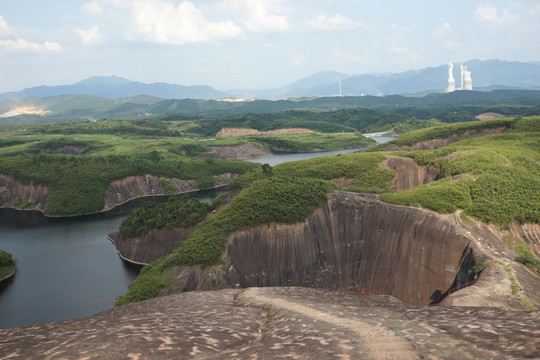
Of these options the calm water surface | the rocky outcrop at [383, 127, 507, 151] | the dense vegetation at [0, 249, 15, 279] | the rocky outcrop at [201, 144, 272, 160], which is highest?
the rocky outcrop at [383, 127, 507, 151]

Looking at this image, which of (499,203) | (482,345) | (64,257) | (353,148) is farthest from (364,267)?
(353,148)

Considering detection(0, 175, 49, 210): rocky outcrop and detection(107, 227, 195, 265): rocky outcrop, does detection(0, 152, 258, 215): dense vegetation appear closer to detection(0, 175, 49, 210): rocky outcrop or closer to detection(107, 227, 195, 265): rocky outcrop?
detection(0, 175, 49, 210): rocky outcrop

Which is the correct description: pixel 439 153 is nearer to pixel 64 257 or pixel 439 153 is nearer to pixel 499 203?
pixel 499 203

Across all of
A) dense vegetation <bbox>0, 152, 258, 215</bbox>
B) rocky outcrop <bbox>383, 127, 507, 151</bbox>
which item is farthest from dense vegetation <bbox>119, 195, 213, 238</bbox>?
rocky outcrop <bbox>383, 127, 507, 151</bbox>

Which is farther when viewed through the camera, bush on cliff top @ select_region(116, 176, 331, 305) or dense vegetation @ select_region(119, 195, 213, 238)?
dense vegetation @ select_region(119, 195, 213, 238)

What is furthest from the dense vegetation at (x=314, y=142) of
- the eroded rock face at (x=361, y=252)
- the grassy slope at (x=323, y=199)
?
the eroded rock face at (x=361, y=252)

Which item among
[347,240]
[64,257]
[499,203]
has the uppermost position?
[499,203]
